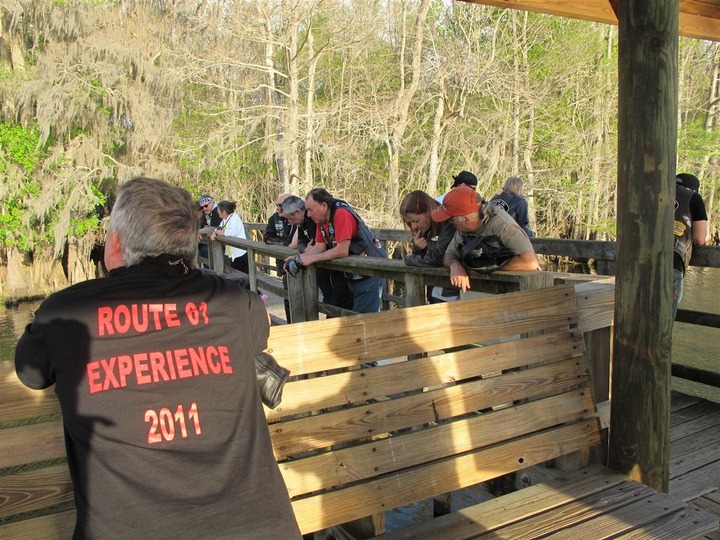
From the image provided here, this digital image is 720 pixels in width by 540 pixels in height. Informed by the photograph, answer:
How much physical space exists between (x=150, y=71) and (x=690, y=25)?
937 inches

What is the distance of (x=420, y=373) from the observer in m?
2.56

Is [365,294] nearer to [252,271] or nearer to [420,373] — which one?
[420,373]

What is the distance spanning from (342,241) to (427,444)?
2.10m

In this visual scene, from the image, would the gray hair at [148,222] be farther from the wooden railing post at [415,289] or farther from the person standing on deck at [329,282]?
the person standing on deck at [329,282]

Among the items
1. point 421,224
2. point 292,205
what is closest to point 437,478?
point 421,224

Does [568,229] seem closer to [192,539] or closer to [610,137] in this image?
[610,137]

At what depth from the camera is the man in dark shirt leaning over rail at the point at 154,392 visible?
60.6 inches

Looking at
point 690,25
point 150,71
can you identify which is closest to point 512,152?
point 150,71

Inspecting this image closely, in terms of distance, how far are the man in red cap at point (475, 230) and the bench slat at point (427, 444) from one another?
2.29 feet

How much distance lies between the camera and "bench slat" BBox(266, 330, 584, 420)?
7.66 ft

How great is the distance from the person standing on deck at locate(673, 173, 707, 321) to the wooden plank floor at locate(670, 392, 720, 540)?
27.5 inches

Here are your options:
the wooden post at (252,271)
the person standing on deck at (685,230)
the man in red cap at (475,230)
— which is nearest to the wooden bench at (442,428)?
the man in red cap at (475,230)

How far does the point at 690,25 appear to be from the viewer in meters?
3.92

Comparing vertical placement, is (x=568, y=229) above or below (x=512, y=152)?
below
